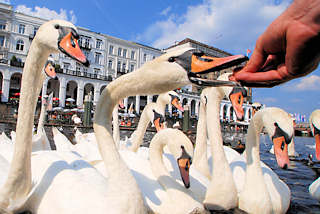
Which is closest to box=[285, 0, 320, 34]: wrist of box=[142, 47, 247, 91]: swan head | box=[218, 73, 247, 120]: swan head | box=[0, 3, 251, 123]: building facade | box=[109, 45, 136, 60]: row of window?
box=[142, 47, 247, 91]: swan head

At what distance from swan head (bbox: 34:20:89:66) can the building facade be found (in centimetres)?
2906

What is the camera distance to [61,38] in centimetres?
219

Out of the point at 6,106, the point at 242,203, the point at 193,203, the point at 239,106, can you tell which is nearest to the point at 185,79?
the point at 193,203

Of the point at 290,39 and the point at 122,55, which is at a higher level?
the point at 122,55

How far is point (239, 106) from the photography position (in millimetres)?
3484

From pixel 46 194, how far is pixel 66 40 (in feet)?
4.93

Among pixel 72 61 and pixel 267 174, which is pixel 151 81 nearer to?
pixel 267 174

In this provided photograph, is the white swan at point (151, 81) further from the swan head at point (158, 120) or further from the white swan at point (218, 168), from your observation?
the swan head at point (158, 120)

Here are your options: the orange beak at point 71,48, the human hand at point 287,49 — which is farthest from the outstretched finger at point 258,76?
the orange beak at point 71,48

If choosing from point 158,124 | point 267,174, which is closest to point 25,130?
point 158,124

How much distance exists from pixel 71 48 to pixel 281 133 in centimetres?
262

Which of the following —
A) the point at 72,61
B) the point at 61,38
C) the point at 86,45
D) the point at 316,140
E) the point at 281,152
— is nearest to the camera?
the point at 61,38

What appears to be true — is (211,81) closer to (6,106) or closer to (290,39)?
(290,39)

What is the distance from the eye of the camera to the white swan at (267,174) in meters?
2.88
